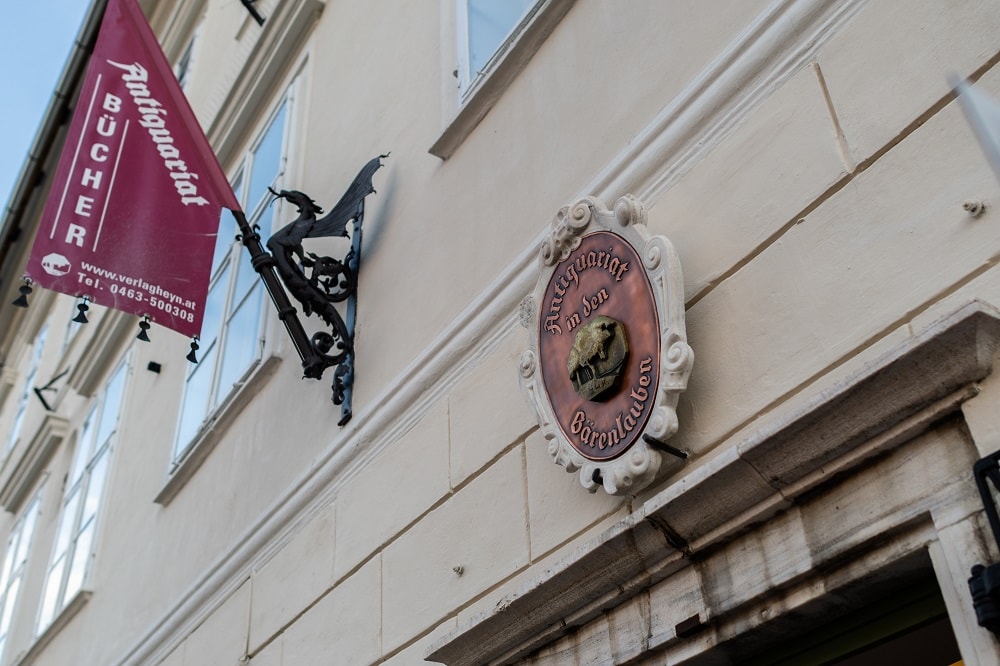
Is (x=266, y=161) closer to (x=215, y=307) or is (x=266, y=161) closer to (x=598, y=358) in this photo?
(x=215, y=307)

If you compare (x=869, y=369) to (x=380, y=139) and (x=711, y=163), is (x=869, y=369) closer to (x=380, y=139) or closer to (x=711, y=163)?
(x=711, y=163)

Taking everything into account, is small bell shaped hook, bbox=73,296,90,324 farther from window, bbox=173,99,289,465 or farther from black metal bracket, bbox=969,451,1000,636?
black metal bracket, bbox=969,451,1000,636

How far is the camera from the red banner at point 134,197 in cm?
556

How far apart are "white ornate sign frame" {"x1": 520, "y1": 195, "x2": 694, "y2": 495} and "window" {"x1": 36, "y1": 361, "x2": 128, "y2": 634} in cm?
592

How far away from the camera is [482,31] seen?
5277mm

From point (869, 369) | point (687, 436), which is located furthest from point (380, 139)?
point (869, 369)

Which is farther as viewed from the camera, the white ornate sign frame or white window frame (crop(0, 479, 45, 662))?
white window frame (crop(0, 479, 45, 662))

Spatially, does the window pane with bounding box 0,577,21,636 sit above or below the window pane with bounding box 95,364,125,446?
below

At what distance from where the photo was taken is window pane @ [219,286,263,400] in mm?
6629

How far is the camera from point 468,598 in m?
3.84

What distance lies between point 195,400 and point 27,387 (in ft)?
31.3

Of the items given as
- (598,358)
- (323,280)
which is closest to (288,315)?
(323,280)

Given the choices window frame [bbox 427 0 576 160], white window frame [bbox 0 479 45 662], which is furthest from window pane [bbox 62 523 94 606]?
window frame [bbox 427 0 576 160]

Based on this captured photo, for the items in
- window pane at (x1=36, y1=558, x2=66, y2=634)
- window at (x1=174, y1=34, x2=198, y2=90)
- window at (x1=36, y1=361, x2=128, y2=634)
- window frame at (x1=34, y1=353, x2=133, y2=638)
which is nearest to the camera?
window frame at (x1=34, y1=353, x2=133, y2=638)
